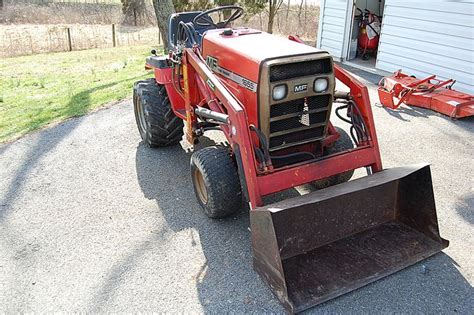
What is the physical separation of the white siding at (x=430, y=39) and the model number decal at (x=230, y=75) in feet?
16.0

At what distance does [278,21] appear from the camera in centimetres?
1538

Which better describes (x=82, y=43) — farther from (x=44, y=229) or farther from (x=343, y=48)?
(x=44, y=229)

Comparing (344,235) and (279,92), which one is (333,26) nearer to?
(279,92)

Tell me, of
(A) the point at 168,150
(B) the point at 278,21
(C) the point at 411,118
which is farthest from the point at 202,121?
(B) the point at 278,21

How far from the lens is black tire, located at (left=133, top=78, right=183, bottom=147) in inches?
176

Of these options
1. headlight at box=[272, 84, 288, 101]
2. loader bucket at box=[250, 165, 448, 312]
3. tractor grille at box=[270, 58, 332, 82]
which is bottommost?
loader bucket at box=[250, 165, 448, 312]

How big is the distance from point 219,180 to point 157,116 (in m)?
1.67

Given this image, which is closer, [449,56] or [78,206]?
[78,206]

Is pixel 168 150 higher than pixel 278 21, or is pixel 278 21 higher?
pixel 278 21

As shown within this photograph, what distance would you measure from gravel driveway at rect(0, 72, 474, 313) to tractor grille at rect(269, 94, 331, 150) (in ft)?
2.56

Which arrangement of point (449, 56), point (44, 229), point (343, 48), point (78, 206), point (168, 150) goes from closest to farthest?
point (44, 229) → point (78, 206) → point (168, 150) → point (449, 56) → point (343, 48)

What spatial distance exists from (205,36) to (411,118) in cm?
341

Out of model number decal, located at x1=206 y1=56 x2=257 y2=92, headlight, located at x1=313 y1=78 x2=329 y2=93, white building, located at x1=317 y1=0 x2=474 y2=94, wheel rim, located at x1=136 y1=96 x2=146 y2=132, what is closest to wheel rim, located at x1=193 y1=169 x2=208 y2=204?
model number decal, located at x1=206 y1=56 x2=257 y2=92

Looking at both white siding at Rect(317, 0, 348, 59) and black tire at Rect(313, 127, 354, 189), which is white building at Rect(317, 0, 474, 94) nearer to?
white siding at Rect(317, 0, 348, 59)
